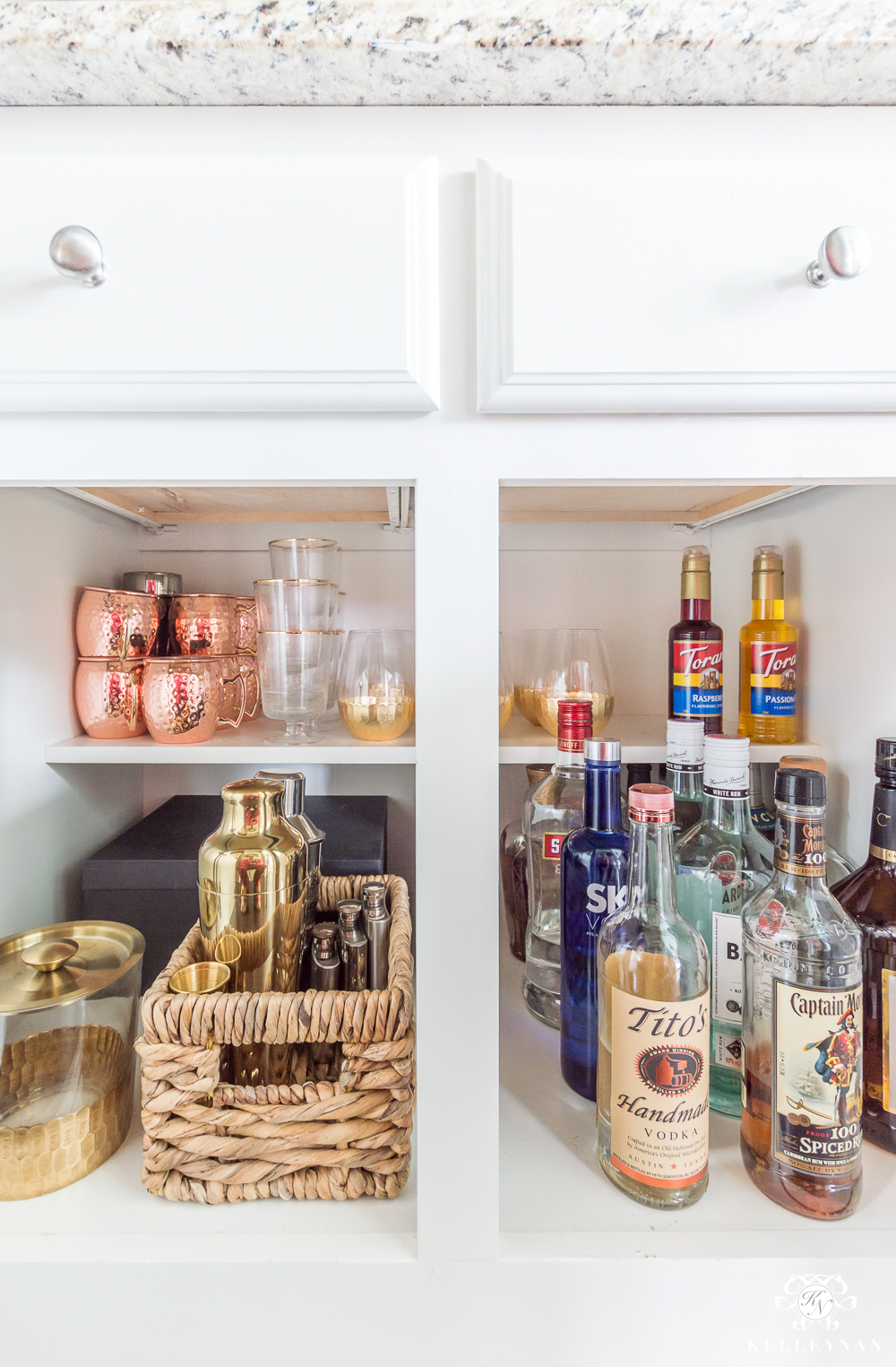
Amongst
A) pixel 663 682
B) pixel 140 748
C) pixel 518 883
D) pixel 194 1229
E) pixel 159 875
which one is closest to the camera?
pixel 194 1229

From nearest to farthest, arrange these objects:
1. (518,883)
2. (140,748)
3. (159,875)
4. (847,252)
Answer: (847,252)
(140,748)
(159,875)
(518,883)

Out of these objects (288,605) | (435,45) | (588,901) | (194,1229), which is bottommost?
(194,1229)

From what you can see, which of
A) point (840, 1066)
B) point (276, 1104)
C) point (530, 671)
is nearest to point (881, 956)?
point (840, 1066)

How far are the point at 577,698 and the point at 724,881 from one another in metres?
0.27

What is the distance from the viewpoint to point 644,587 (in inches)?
45.7

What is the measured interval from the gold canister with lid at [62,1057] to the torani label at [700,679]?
A: 2.18ft

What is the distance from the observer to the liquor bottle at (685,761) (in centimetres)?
72

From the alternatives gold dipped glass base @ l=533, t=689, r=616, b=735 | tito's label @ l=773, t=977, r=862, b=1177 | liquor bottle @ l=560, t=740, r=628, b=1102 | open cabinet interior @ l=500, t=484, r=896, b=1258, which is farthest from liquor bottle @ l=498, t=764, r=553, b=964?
tito's label @ l=773, t=977, r=862, b=1177

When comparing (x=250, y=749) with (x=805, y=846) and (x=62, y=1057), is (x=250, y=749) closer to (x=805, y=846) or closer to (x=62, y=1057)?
(x=62, y=1057)

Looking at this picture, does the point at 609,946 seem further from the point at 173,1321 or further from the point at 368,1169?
the point at 173,1321

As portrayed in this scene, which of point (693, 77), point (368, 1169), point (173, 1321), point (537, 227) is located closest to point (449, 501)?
point (537, 227)

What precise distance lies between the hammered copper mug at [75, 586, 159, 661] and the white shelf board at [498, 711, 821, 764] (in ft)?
1.50

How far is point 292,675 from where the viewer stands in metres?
0.71

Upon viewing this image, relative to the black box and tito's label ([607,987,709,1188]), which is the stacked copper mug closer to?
the black box
